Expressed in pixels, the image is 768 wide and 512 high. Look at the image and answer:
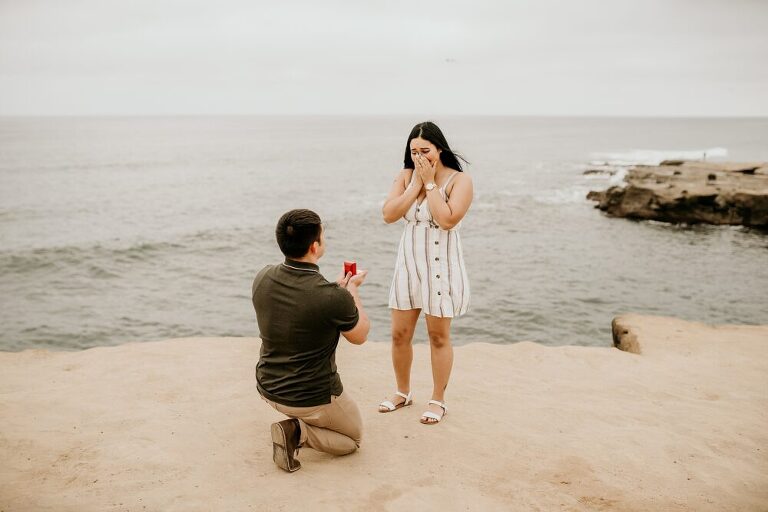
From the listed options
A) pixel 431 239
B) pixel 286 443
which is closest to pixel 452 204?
pixel 431 239

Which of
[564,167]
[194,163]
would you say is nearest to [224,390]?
[564,167]

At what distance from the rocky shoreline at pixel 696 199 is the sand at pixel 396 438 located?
2274 cm

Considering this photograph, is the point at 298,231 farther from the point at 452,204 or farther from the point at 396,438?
the point at 396,438

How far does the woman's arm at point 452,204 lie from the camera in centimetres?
466

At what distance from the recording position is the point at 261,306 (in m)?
3.92

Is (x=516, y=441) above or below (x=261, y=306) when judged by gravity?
below

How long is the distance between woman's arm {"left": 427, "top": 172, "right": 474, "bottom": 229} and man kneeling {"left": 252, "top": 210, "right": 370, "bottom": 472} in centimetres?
93

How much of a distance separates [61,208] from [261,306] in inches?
1304

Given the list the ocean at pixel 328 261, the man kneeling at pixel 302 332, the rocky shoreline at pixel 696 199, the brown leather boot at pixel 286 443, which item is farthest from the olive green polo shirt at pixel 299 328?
the rocky shoreline at pixel 696 199

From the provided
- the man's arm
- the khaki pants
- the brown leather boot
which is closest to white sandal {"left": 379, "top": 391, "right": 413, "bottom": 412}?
the khaki pants

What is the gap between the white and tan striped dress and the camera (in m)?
4.88

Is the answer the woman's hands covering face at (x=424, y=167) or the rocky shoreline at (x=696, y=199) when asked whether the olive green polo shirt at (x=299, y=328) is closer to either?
the woman's hands covering face at (x=424, y=167)

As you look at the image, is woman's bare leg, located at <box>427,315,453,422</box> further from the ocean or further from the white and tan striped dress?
the ocean

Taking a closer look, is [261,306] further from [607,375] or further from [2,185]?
[2,185]
